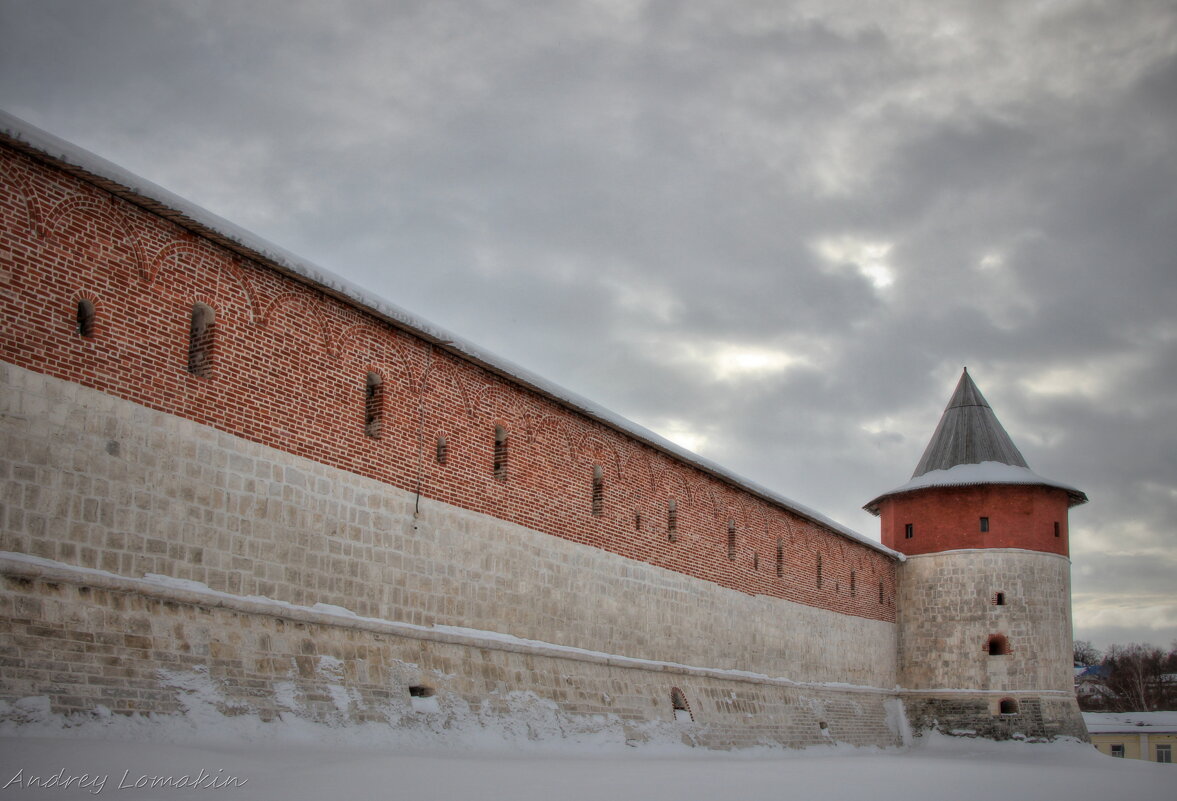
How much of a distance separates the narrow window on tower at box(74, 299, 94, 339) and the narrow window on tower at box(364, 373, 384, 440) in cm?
288

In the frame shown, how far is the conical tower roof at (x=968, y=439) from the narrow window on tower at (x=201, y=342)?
61.8ft

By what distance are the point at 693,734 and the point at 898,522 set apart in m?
11.4

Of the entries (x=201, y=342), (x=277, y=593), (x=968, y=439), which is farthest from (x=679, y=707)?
(x=968, y=439)

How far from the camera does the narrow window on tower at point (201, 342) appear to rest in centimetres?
873

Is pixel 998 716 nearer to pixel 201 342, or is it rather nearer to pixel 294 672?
pixel 294 672

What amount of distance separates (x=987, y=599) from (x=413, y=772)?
1732cm

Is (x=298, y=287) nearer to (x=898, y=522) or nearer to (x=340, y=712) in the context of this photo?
(x=340, y=712)

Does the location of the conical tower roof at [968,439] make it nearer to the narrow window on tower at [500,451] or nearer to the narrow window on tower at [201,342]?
the narrow window on tower at [500,451]

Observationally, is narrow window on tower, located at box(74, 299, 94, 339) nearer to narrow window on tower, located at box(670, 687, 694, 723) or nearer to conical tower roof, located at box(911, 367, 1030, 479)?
narrow window on tower, located at box(670, 687, 694, 723)

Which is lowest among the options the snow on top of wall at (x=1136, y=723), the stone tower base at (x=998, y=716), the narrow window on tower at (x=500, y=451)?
the snow on top of wall at (x=1136, y=723)

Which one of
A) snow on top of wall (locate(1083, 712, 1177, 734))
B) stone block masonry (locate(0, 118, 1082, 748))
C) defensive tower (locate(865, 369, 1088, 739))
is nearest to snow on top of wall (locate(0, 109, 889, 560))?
stone block masonry (locate(0, 118, 1082, 748))

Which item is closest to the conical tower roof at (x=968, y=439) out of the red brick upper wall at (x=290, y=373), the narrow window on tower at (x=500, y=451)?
the red brick upper wall at (x=290, y=373)

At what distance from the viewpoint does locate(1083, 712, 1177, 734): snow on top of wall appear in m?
34.2

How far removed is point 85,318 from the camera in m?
7.86
